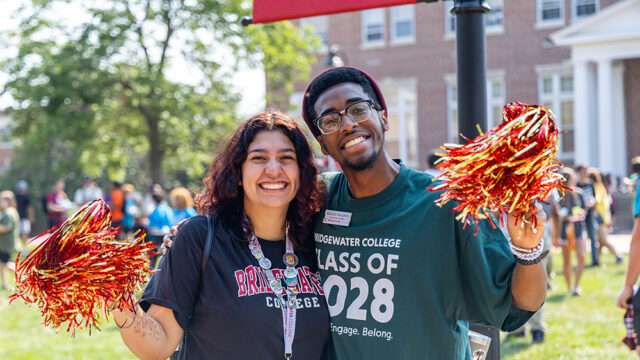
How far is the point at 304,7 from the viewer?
3.09 m

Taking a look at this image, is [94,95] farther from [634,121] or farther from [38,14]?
[634,121]

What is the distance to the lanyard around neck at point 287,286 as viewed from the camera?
253cm

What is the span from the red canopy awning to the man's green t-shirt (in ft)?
2.87

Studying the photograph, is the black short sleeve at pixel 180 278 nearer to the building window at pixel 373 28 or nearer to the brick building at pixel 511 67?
the brick building at pixel 511 67

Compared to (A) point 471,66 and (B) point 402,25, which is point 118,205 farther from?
(B) point 402,25

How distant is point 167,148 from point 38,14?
562 cm

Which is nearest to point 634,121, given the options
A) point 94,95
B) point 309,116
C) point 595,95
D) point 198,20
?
point 595,95

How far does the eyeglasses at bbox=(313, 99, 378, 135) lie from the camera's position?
101 inches

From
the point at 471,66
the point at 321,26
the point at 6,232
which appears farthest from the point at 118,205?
the point at 321,26

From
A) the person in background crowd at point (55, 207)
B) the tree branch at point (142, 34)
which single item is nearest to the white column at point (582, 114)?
the tree branch at point (142, 34)

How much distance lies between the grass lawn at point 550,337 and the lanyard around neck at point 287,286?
3.76 metres

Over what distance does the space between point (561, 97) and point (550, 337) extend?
61.3ft

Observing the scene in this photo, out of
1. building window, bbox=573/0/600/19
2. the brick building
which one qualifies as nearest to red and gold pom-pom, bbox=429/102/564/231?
the brick building

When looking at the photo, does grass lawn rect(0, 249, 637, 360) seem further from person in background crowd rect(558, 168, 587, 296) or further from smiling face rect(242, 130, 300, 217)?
smiling face rect(242, 130, 300, 217)
